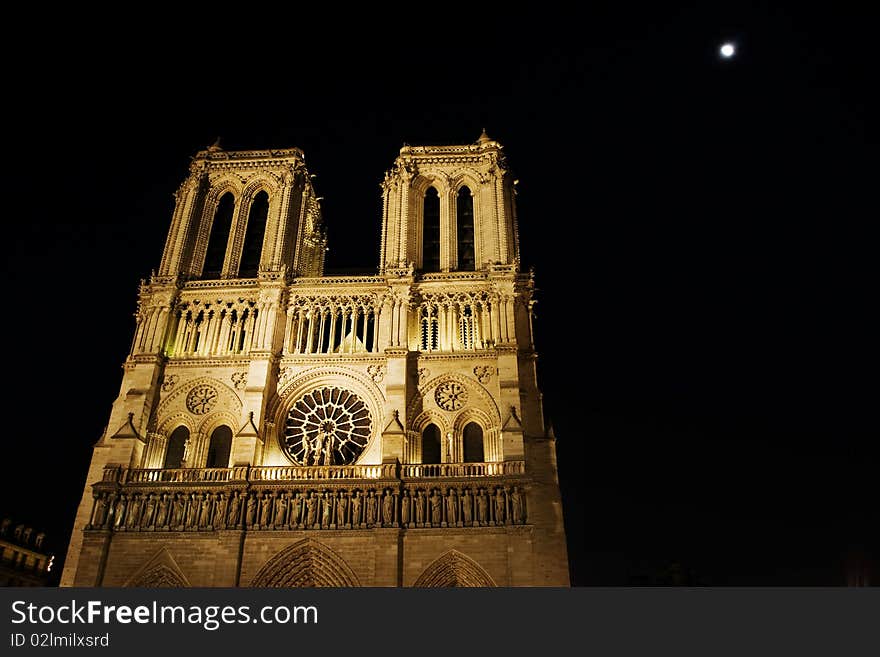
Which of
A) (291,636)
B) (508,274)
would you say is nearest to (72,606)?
(291,636)

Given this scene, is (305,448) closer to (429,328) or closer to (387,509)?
(387,509)

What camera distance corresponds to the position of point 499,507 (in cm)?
2277

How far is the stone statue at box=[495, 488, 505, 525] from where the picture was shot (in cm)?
2260

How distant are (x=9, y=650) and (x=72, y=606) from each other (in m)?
0.93

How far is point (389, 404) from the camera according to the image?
2542cm

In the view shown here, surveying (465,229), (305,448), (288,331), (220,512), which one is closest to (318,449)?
(305,448)

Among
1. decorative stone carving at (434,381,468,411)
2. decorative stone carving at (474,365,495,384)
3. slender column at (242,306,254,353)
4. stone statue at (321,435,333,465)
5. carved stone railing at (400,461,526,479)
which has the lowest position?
carved stone railing at (400,461,526,479)

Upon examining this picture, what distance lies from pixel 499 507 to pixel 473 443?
359 centimetres

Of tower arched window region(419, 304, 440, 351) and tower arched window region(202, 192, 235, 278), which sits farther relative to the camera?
tower arched window region(202, 192, 235, 278)

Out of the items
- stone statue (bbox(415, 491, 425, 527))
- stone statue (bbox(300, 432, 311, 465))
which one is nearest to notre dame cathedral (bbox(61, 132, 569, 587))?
stone statue (bbox(415, 491, 425, 527))

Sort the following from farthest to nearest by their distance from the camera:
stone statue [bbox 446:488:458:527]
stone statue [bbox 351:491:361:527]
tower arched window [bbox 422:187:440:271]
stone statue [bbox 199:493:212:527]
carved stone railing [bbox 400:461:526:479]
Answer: tower arched window [bbox 422:187:440:271], carved stone railing [bbox 400:461:526:479], stone statue [bbox 199:493:212:527], stone statue [bbox 351:491:361:527], stone statue [bbox 446:488:458:527]

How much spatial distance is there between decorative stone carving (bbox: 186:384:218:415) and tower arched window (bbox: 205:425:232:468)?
3.06ft

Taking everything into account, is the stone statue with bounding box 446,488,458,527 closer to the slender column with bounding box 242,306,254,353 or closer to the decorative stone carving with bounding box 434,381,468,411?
the decorative stone carving with bounding box 434,381,468,411

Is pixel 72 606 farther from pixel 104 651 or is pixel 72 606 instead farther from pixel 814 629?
pixel 814 629
